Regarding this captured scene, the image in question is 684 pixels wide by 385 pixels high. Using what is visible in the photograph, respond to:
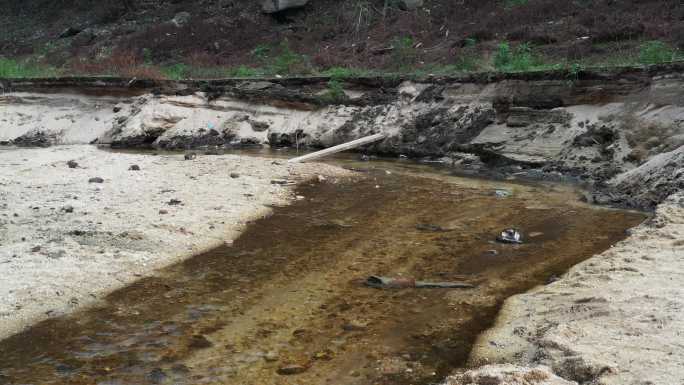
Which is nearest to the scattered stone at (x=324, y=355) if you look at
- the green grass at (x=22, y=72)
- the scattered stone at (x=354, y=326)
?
the scattered stone at (x=354, y=326)

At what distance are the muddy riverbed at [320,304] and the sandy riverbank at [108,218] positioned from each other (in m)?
0.29

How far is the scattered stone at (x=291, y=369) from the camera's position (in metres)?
3.99

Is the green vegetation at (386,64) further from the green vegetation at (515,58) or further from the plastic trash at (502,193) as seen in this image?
the plastic trash at (502,193)

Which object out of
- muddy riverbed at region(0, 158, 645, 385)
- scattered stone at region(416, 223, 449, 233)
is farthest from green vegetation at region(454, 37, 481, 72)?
scattered stone at region(416, 223, 449, 233)

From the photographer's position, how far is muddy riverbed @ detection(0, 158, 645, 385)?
4078mm

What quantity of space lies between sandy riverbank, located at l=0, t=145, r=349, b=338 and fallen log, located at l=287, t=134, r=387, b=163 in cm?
50

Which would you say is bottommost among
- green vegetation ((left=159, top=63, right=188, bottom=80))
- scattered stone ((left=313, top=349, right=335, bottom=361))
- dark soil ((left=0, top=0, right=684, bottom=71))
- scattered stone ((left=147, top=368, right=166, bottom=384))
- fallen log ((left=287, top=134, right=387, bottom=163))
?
scattered stone ((left=313, top=349, right=335, bottom=361))

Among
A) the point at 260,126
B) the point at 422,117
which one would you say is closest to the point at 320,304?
the point at 422,117

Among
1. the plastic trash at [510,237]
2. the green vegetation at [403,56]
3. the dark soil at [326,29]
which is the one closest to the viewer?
the plastic trash at [510,237]

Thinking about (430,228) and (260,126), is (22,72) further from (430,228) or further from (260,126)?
(430,228)

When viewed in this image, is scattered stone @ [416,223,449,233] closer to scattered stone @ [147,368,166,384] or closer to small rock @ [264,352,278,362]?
small rock @ [264,352,278,362]

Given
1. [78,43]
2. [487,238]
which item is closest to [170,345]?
[487,238]

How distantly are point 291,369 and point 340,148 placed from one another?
853cm

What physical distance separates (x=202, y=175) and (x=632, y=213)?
6328mm
